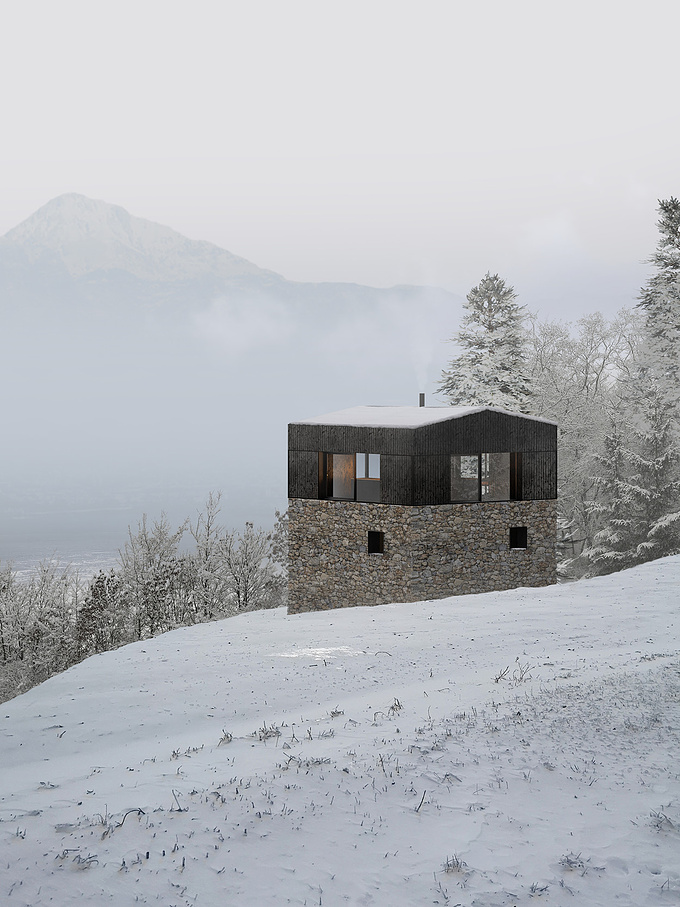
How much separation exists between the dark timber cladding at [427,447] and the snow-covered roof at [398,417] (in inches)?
2.2

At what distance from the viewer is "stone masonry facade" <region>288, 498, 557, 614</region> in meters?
19.4

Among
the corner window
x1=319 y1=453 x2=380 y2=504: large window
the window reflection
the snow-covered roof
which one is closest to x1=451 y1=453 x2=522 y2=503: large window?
the window reflection

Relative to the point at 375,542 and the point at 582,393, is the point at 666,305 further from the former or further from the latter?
the point at 375,542

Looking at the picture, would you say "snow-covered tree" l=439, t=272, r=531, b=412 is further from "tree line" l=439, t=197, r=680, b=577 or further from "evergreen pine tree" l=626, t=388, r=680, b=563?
"evergreen pine tree" l=626, t=388, r=680, b=563

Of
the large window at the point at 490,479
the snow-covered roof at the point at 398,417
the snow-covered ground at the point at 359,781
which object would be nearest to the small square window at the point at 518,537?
the large window at the point at 490,479

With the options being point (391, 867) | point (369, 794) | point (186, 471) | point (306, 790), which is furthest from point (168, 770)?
point (186, 471)

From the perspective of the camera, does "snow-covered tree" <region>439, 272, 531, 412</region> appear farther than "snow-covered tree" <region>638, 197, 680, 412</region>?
Yes

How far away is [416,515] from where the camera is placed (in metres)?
19.3

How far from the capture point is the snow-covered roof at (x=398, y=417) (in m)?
19.9

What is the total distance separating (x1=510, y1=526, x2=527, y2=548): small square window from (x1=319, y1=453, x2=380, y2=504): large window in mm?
3873

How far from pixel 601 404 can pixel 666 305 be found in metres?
7.76

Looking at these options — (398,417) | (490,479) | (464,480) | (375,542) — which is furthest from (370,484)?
(490,479)

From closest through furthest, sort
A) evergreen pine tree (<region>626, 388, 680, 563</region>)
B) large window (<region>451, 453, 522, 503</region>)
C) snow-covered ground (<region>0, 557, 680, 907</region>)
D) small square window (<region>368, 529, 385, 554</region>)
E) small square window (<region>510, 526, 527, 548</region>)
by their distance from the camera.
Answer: snow-covered ground (<region>0, 557, 680, 907</region>), small square window (<region>368, 529, 385, 554</region>), small square window (<region>510, 526, 527, 548</region>), large window (<region>451, 453, 522, 503</region>), evergreen pine tree (<region>626, 388, 680, 563</region>)

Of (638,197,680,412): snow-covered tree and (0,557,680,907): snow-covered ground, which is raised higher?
(638,197,680,412): snow-covered tree
